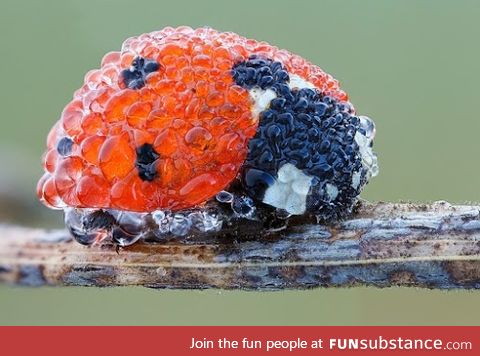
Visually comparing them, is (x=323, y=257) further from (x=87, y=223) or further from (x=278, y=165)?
(x=87, y=223)

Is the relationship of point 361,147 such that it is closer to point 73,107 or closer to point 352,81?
point 73,107

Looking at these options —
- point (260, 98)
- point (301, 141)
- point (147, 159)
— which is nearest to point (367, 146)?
point (301, 141)

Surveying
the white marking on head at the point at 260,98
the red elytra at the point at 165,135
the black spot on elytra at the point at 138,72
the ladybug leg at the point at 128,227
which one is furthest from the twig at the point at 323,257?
the black spot on elytra at the point at 138,72

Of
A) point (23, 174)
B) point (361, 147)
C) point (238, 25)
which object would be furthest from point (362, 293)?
point (361, 147)

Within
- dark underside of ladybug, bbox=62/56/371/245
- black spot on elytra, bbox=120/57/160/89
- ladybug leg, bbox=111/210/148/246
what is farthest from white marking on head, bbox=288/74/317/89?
ladybug leg, bbox=111/210/148/246

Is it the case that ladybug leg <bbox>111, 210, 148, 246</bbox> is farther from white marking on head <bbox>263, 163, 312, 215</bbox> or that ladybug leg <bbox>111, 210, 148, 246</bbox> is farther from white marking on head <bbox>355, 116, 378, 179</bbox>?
white marking on head <bbox>355, 116, 378, 179</bbox>

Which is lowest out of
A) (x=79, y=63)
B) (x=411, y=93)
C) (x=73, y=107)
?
(x=73, y=107)

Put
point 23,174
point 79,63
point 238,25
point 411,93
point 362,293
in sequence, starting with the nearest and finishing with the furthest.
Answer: point 23,174
point 362,293
point 411,93
point 79,63
point 238,25
